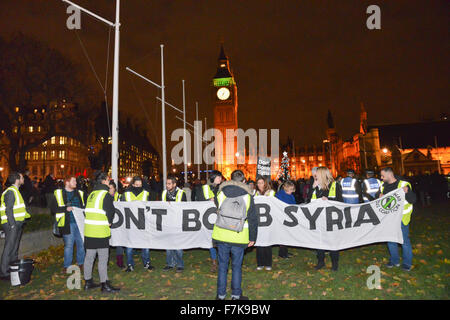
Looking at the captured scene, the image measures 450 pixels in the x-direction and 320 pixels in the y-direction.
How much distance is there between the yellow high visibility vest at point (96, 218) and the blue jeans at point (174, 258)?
7.51 feet

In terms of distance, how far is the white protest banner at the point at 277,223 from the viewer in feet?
26.5

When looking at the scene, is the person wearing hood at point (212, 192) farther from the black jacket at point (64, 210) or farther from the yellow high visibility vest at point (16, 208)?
the yellow high visibility vest at point (16, 208)

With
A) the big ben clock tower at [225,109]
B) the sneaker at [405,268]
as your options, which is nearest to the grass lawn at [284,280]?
the sneaker at [405,268]

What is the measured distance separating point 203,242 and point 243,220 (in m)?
3.13

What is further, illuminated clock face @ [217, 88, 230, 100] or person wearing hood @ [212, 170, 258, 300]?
illuminated clock face @ [217, 88, 230, 100]

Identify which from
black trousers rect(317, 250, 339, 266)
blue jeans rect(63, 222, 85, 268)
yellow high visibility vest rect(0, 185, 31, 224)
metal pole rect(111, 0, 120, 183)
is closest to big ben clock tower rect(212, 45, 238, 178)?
metal pole rect(111, 0, 120, 183)

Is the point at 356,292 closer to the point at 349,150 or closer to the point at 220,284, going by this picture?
the point at 220,284

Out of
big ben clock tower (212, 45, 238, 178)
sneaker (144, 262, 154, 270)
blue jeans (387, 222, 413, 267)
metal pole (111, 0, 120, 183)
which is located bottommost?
sneaker (144, 262, 154, 270)

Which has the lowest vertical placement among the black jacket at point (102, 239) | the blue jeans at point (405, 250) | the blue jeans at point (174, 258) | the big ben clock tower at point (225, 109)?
the blue jeans at point (174, 258)

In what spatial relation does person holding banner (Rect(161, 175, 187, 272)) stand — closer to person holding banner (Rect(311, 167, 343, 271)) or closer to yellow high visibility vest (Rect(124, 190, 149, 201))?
yellow high visibility vest (Rect(124, 190, 149, 201))

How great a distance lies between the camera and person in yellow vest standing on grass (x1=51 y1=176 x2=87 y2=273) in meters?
8.39

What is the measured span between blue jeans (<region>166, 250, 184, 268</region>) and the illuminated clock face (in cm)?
12624

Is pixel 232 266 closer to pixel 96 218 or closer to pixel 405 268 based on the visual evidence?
pixel 96 218
